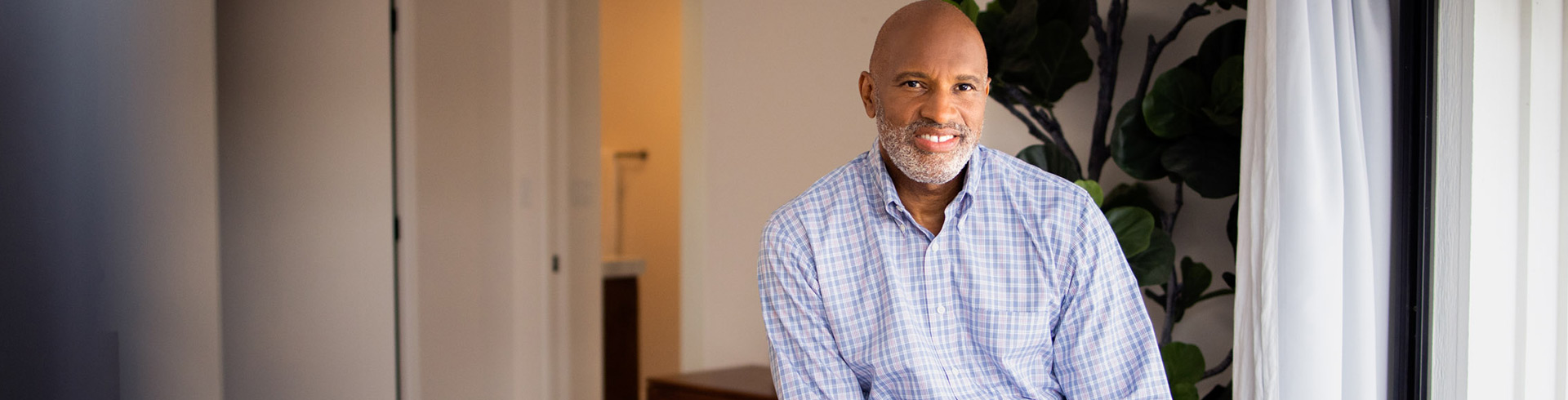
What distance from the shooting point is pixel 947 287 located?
1.31 meters

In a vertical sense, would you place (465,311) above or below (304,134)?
below

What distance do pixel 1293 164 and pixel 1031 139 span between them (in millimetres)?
823

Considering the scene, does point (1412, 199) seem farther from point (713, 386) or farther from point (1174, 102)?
Result: point (713, 386)

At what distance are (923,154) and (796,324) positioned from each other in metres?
0.26

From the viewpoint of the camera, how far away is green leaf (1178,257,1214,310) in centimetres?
202

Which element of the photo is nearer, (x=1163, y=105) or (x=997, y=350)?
(x=997, y=350)

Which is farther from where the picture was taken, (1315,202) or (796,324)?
(1315,202)

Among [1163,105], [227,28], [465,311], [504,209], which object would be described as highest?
[227,28]

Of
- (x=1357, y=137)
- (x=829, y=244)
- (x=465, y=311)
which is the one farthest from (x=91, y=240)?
(x=465, y=311)

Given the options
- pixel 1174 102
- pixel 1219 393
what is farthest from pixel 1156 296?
pixel 1174 102

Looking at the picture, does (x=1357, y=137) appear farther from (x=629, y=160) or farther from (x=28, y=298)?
(x=629, y=160)

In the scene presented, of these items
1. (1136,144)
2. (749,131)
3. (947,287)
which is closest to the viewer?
(947,287)

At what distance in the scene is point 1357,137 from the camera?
1.56m

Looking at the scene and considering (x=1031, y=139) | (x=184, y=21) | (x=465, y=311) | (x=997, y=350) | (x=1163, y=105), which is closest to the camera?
(x=184, y=21)
